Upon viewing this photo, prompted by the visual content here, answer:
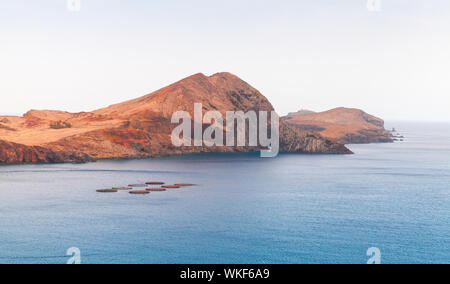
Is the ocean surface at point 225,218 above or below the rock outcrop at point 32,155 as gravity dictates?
below

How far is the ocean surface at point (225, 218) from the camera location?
72.6 m

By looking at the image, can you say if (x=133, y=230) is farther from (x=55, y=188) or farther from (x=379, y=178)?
(x=379, y=178)

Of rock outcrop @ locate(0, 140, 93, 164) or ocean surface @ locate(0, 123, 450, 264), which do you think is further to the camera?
rock outcrop @ locate(0, 140, 93, 164)

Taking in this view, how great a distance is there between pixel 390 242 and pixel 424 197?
162ft

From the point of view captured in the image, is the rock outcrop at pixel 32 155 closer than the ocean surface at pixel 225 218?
No

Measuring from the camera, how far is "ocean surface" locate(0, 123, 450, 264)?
72562mm

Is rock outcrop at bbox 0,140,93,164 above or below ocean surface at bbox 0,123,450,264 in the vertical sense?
above

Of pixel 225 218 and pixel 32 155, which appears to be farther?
pixel 32 155

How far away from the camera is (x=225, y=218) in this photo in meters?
95.9

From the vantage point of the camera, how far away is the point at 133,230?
85.1 m

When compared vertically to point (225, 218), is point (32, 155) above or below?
above
